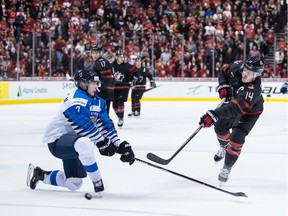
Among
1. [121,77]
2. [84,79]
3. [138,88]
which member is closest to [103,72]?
[121,77]

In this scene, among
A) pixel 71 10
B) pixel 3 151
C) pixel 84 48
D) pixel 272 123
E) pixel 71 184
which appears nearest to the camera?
pixel 71 184

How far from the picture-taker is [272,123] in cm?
1046

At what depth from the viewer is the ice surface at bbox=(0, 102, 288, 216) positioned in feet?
13.1

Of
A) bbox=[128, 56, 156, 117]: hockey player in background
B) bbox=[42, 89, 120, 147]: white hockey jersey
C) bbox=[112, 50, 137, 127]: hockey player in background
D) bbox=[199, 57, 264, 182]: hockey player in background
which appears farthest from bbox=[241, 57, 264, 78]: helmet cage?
bbox=[128, 56, 156, 117]: hockey player in background

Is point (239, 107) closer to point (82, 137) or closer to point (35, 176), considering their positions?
point (82, 137)

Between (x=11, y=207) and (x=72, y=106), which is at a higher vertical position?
(x=72, y=106)

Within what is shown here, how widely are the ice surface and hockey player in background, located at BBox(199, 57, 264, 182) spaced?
0.25 m

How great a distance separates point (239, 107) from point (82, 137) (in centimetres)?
120

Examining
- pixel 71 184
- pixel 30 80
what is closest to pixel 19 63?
pixel 30 80

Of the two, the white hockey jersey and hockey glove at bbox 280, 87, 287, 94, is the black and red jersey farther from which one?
hockey glove at bbox 280, 87, 287, 94

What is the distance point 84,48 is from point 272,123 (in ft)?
21.1

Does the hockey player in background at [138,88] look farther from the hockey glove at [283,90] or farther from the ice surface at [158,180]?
the hockey glove at [283,90]

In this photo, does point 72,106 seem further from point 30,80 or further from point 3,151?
point 30,80

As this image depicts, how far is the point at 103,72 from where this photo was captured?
853 centimetres
